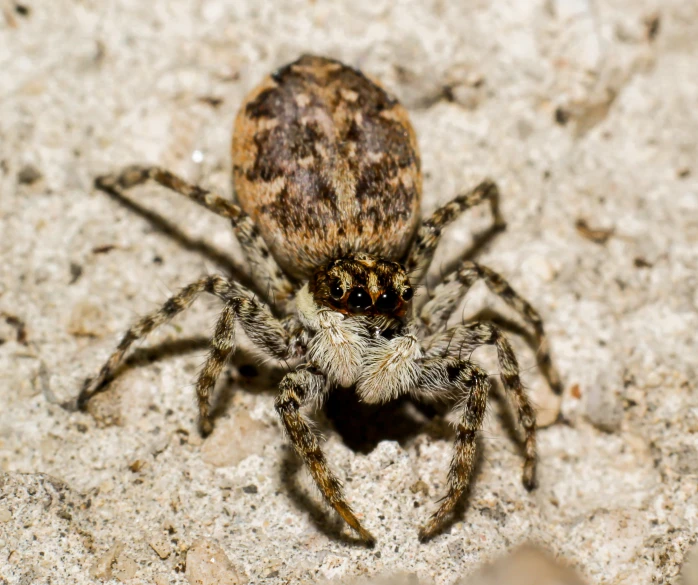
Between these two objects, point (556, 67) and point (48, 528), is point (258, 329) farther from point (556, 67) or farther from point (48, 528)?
point (556, 67)

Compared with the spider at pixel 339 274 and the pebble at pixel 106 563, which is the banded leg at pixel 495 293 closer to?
the spider at pixel 339 274

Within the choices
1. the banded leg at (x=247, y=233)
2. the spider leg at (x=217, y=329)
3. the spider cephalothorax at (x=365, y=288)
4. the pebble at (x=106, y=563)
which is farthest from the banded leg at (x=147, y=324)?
the pebble at (x=106, y=563)

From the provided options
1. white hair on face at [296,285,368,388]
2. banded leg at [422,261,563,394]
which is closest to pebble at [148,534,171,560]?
white hair on face at [296,285,368,388]

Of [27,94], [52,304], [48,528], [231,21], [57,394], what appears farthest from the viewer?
[231,21]

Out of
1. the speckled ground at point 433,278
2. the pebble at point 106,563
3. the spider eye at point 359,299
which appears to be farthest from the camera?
the spider eye at point 359,299

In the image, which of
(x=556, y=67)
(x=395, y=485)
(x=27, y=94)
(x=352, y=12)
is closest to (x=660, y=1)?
(x=556, y=67)

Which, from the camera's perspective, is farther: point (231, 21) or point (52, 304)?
point (231, 21)

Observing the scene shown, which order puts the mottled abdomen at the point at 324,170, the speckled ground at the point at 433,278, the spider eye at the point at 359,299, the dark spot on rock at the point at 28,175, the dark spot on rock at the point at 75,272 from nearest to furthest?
the speckled ground at the point at 433,278
the spider eye at the point at 359,299
the mottled abdomen at the point at 324,170
the dark spot on rock at the point at 75,272
the dark spot on rock at the point at 28,175

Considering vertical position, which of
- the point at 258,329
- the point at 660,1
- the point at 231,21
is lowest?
the point at 258,329
